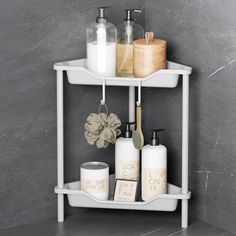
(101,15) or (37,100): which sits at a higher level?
(101,15)

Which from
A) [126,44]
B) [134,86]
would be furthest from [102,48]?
[134,86]

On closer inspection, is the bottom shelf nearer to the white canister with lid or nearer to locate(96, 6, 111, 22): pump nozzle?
the white canister with lid

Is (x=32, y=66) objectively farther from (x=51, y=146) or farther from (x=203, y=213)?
(x=203, y=213)

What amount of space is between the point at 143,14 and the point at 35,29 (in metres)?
0.37

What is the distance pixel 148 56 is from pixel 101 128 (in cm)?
26

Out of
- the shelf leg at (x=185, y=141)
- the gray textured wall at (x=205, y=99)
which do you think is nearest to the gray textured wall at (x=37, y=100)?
the gray textured wall at (x=205, y=99)

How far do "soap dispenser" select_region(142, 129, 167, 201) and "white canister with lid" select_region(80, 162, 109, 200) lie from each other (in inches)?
4.7

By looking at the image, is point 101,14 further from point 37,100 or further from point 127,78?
point 37,100

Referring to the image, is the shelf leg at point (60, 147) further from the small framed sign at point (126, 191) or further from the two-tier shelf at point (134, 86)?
the small framed sign at point (126, 191)

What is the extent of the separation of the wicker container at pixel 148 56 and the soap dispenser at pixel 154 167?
0.19m

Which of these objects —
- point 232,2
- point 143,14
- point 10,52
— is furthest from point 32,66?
point 232,2

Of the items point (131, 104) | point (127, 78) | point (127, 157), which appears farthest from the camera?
point (131, 104)

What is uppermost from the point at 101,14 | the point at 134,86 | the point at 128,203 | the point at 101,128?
the point at 101,14

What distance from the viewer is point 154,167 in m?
2.17
